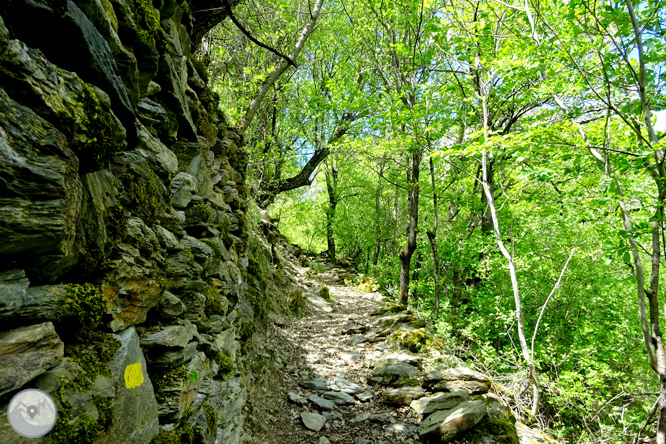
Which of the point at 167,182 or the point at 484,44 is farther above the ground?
the point at 484,44

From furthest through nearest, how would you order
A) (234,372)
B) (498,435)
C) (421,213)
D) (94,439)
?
(421,213)
(498,435)
(234,372)
(94,439)

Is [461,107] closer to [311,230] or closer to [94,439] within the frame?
[94,439]

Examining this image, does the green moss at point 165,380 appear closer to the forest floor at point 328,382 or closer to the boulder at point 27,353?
the boulder at point 27,353

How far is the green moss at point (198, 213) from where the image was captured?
4028mm

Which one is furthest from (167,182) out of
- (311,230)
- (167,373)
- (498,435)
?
(311,230)

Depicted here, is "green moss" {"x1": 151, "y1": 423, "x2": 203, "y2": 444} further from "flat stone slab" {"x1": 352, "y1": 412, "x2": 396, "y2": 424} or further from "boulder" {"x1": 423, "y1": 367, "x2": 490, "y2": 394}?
"boulder" {"x1": 423, "y1": 367, "x2": 490, "y2": 394}

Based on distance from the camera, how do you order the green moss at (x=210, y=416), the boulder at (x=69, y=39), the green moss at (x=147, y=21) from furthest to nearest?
1. the green moss at (x=210, y=416)
2. the green moss at (x=147, y=21)
3. the boulder at (x=69, y=39)

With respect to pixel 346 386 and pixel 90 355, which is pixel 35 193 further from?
pixel 346 386

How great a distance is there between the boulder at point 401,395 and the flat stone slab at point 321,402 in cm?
108

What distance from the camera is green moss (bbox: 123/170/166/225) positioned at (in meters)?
2.60

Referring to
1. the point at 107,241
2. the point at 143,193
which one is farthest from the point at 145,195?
the point at 107,241

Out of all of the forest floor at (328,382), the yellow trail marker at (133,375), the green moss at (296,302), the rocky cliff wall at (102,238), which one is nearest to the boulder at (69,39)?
the rocky cliff wall at (102,238)

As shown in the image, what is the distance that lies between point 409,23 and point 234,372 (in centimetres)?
1102

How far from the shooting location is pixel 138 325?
2.57 meters
